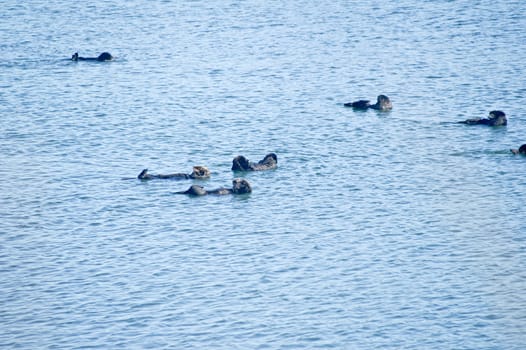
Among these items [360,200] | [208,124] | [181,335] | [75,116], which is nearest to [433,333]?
[181,335]

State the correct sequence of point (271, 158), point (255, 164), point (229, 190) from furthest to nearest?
point (271, 158) < point (255, 164) < point (229, 190)

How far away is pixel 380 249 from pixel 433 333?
19.8ft

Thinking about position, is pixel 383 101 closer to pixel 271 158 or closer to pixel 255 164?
pixel 271 158

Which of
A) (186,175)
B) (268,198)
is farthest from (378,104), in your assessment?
(268,198)

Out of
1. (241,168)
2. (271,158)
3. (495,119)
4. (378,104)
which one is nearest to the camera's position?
(241,168)

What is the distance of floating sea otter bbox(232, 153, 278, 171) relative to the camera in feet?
132

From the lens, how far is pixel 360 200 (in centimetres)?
3853

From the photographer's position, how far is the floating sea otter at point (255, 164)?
40.3 metres

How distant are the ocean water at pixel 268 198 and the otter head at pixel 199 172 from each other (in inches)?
13.7

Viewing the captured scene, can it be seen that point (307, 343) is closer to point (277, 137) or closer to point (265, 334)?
point (265, 334)

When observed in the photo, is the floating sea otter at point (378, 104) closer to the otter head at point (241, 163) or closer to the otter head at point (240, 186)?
the otter head at point (241, 163)

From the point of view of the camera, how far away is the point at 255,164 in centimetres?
4103

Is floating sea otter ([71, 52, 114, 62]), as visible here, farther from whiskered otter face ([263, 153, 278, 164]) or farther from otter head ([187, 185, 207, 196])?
otter head ([187, 185, 207, 196])

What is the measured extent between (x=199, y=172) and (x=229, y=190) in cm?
172
